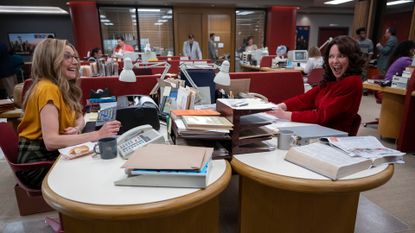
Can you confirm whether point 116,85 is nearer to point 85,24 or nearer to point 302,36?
point 85,24

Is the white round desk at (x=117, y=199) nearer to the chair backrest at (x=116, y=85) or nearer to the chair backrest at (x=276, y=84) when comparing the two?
the chair backrest at (x=116, y=85)

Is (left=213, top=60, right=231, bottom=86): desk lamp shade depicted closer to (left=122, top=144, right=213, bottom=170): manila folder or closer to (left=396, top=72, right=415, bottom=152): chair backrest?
(left=122, top=144, right=213, bottom=170): manila folder

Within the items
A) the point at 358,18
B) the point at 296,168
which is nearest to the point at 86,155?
the point at 296,168

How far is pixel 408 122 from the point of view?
3.20 meters

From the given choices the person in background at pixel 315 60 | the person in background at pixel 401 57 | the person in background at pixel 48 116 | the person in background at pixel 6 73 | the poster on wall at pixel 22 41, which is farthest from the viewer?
the poster on wall at pixel 22 41

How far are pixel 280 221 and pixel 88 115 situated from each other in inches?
64.0

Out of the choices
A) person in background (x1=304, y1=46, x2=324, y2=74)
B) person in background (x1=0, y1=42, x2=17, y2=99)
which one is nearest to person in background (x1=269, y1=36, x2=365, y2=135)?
person in background (x1=304, y1=46, x2=324, y2=74)

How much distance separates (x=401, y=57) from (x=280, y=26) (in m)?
5.69

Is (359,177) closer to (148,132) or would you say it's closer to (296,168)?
(296,168)

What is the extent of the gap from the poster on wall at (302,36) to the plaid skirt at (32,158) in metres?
11.6

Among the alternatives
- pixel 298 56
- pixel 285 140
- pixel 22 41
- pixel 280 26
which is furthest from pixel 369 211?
pixel 22 41

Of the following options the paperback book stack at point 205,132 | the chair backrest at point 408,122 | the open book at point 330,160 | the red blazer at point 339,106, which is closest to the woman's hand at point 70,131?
the paperback book stack at point 205,132

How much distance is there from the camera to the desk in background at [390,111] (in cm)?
353

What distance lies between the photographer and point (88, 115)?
7.34 feet
